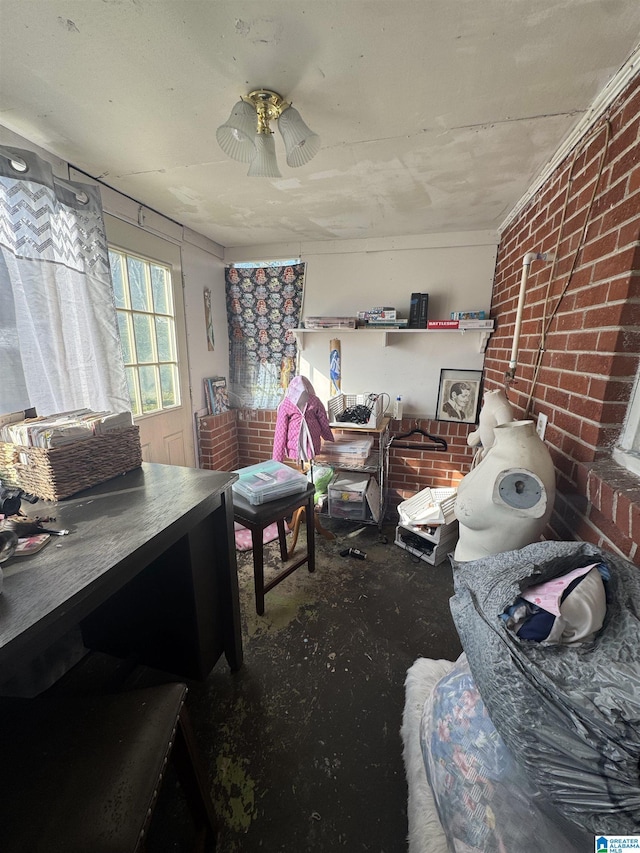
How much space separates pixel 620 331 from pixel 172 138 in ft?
5.81

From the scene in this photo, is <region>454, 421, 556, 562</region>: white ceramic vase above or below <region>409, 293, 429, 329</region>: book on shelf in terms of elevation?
below

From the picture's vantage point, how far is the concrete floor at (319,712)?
97 cm

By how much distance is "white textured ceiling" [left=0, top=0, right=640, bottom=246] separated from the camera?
32.7 inches

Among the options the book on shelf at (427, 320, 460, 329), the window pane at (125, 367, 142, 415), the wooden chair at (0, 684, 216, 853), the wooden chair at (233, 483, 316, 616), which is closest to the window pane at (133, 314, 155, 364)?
the window pane at (125, 367, 142, 415)

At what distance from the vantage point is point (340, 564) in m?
2.13

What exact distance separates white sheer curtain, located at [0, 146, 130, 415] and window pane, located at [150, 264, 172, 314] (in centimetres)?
54

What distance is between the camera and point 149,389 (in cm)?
219

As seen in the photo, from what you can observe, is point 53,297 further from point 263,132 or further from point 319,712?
point 319,712

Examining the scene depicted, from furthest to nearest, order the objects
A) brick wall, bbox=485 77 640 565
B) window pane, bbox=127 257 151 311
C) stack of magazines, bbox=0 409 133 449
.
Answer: window pane, bbox=127 257 151 311 < stack of magazines, bbox=0 409 133 449 < brick wall, bbox=485 77 640 565

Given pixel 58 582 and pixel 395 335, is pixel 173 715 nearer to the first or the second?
pixel 58 582

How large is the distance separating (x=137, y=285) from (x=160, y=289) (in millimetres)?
209

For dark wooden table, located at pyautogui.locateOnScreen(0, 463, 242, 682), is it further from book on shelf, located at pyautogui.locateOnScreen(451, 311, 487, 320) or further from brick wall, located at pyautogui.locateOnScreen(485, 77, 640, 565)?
book on shelf, located at pyautogui.locateOnScreen(451, 311, 487, 320)

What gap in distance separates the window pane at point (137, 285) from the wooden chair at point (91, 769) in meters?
1.95

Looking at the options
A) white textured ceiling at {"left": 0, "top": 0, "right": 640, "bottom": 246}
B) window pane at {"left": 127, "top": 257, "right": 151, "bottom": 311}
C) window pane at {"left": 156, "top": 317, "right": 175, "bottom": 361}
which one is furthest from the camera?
window pane at {"left": 156, "top": 317, "right": 175, "bottom": 361}
